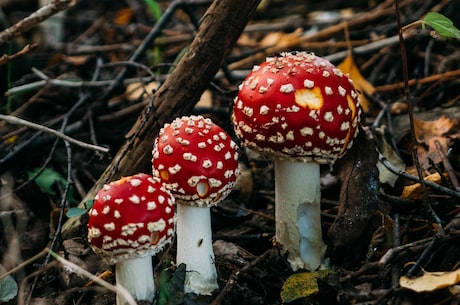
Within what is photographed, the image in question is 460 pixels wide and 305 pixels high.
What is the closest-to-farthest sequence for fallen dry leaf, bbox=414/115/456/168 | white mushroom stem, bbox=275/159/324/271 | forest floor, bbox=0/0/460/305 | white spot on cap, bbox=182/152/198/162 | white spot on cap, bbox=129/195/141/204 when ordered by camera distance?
white spot on cap, bbox=129/195/141/204 < white spot on cap, bbox=182/152/198/162 < forest floor, bbox=0/0/460/305 < white mushroom stem, bbox=275/159/324/271 < fallen dry leaf, bbox=414/115/456/168

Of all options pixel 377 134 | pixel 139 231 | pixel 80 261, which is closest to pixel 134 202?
pixel 139 231

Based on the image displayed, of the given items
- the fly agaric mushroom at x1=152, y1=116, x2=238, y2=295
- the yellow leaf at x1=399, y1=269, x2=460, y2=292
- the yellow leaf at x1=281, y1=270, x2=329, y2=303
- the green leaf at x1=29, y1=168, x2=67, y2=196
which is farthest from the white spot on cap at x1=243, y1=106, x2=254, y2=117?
the green leaf at x1=29, y1=168, x2=67, y2=196

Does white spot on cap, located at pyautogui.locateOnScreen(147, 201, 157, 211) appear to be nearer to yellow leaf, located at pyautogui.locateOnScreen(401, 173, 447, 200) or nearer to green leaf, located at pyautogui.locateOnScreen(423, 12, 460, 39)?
green leaf, located at pyautogui.locateOnScreen(423, 12, 460, 39)

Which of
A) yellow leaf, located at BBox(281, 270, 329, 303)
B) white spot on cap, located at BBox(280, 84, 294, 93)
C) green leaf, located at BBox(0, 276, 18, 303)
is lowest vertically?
yellow leaf, located at BBox(281, 270, 329, 303)

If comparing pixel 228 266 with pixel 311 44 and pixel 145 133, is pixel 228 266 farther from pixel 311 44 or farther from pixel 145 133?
pixel 311 44

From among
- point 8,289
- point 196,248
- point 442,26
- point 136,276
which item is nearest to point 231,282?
point 196,248

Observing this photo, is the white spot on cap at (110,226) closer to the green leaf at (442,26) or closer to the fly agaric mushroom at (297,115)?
the fly agaric mushroom at (297,115)
